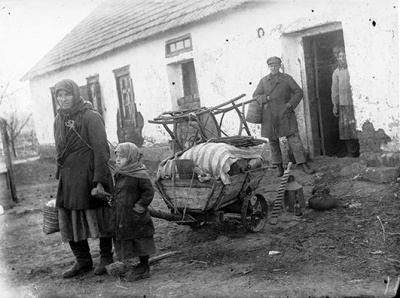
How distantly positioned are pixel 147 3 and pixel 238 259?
9.77m

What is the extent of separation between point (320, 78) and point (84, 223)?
5.48 metres

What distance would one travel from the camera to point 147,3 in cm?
1268

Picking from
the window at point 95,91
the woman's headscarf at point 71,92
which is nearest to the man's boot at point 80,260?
the woman's headscarf at point 71,92

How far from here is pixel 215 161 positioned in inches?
186

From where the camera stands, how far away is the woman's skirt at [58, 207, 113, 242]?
438cm

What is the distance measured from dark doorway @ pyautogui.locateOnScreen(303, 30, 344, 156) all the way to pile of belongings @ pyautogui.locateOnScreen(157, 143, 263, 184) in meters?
3.45

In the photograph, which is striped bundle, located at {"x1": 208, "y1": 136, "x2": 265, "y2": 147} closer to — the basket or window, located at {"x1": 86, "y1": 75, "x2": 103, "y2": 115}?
the basket

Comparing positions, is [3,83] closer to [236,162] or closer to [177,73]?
[177,73]

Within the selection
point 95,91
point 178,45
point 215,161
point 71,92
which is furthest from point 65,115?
point 95,91

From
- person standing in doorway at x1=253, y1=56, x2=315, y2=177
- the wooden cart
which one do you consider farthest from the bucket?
the wooden cart

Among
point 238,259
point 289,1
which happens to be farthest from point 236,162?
point 289,1

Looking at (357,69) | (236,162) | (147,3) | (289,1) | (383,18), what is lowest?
(236,162)

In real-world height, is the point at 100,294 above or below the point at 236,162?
below

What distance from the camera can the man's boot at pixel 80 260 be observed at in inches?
177
